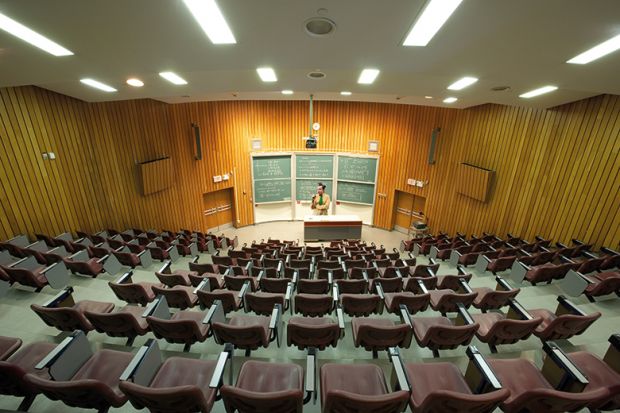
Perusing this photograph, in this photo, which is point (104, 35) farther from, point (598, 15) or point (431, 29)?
point (598, 15)

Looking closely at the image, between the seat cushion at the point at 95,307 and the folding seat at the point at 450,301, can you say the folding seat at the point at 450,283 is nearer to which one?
the folding seat at the point at 450,301

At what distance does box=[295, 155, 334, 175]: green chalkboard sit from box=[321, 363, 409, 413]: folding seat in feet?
34.3

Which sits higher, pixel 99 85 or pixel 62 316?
pixel 99 85

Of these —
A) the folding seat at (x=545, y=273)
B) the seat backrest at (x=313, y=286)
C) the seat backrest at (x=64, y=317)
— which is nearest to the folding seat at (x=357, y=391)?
the seat backrest at (x=313, y=286)

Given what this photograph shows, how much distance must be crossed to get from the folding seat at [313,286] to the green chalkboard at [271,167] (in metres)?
8.55

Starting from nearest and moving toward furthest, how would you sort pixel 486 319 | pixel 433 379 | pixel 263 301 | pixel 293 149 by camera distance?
1. pixel 433 379
2. pixel 486 319
3. pixel 263 301
4. pixel 293 149

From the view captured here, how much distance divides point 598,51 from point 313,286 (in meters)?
4.66

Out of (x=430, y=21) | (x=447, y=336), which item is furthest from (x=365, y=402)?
(x=430, y=21)

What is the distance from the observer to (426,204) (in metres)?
11.5

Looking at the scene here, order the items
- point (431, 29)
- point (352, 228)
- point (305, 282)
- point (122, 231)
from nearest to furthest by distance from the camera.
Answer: point (431, 29)
point (305, 282)
point (122, 231)
point (352, 228)

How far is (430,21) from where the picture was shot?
2805 millimetres

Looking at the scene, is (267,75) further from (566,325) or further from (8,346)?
(566,325)

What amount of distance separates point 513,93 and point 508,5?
4.92m

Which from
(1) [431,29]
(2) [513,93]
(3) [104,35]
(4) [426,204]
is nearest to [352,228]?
(4) [426,204]
